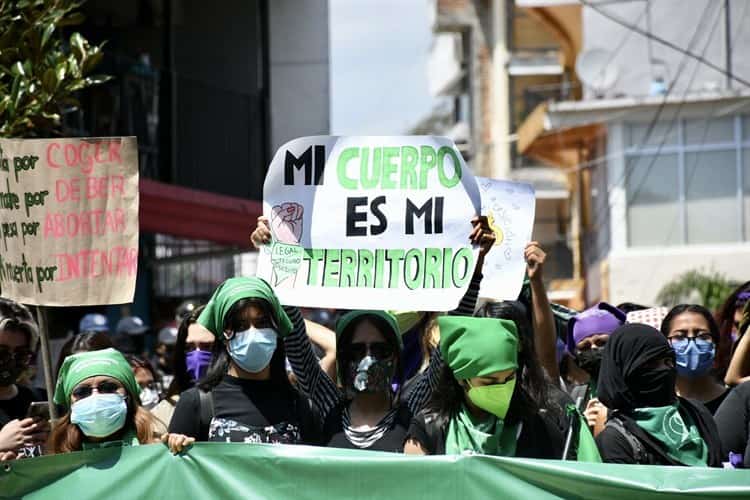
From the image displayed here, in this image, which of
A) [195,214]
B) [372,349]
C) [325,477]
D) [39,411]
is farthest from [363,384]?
[195,214]

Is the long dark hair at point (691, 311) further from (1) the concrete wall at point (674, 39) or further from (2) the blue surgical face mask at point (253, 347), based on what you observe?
(1) the concrete wall at point (674, 39)

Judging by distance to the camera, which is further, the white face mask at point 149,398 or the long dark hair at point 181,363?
the white face mask at point 149,398

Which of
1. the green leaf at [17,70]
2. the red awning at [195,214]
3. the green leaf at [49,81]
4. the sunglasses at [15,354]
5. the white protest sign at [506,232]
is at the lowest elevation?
the sunglasses at [15,354]

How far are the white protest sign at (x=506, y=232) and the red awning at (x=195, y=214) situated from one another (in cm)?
817

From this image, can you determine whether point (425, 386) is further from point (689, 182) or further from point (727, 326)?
point (689, 182)

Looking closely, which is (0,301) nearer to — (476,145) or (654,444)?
(654,444)

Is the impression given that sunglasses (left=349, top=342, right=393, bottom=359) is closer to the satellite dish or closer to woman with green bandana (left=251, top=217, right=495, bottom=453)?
woman with green bandana (left=251, top=217, right=495, bottom=453)

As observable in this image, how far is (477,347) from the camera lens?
5.79m

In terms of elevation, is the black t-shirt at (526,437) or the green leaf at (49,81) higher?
the green leaf at (49,81)

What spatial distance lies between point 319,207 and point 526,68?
3990 centimetres

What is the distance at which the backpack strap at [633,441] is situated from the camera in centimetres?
586

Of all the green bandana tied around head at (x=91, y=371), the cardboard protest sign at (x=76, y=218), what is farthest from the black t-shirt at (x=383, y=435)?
the cardboard protest sign at (x=76, y=218)

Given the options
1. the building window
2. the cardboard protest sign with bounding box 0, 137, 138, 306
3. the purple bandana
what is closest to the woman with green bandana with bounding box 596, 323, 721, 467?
the purple bandana

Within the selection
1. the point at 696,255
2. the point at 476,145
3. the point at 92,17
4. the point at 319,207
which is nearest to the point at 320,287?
the point at 319,207
